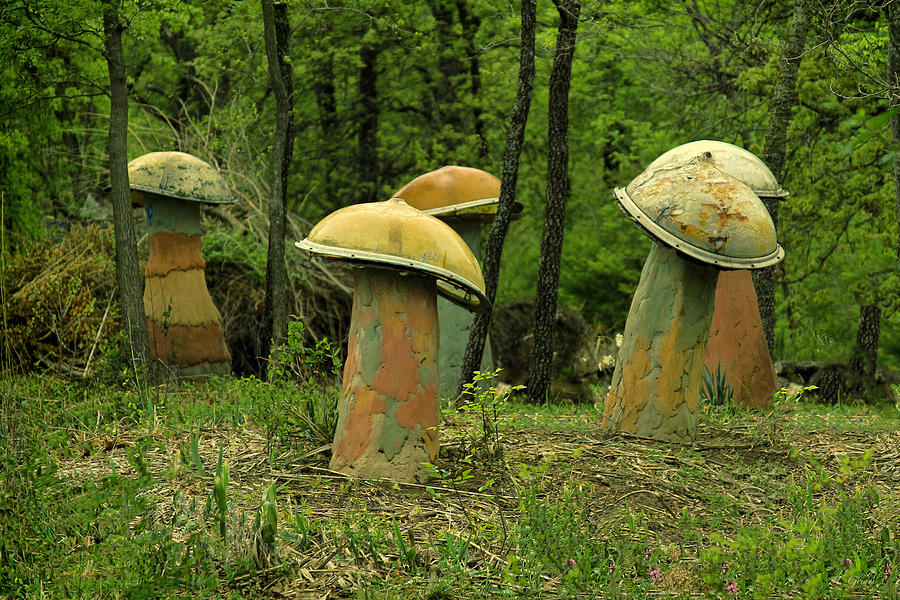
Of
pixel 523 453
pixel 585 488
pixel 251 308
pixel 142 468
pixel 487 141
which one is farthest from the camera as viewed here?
pixel 487 141

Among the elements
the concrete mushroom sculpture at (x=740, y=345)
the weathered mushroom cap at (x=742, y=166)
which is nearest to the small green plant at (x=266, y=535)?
the weathered mushroom cap at (x=742, y=166)

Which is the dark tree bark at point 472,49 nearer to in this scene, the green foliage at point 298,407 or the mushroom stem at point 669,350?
the mushroom stem at point 669,350

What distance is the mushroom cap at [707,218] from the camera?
582 centimetres

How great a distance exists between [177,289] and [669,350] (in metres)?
6.03

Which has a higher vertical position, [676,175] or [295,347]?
[676,175]

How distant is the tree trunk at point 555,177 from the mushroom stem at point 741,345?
1676 mm

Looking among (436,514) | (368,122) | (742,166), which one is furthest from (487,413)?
(368,122)

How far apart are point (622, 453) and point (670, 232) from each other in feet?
4.98

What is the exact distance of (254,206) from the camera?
12.9 metres

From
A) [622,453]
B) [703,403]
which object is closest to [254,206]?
[703,403]

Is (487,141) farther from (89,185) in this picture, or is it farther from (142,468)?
(142,468)

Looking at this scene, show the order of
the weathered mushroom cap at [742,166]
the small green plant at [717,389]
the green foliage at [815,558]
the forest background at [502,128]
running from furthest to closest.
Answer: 1. the forest background at [502,128]
2. the small green plant at [717,389]
3. the weathered mushroom cap at [742,166]
4. the green foliage at [815,558]

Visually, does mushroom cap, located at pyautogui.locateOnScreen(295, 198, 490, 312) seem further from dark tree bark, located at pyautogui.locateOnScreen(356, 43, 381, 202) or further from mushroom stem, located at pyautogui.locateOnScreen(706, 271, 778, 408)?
dark tree bark, located at pyautogui.locateOnScreen(356, 43, 381, 202)

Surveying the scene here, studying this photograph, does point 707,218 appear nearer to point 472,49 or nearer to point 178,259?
point 178,259
